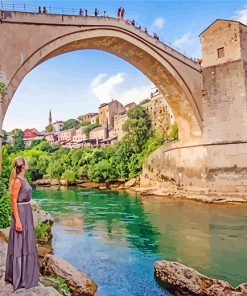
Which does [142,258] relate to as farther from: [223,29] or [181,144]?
[223,29]

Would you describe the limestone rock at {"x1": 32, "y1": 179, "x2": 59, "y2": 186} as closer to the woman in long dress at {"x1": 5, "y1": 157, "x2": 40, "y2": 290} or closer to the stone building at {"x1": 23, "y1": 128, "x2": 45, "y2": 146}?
the woman in long dress at {"x1": 5, "y1": 157, "x2": 40, "y2": 290}

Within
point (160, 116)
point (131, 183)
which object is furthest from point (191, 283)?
point (160, 116)

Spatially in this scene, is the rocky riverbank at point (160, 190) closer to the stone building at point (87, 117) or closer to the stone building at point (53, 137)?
the stone building at point (53, 137)

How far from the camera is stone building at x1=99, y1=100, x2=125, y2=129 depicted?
184ft

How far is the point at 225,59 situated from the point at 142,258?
12396 millimetres

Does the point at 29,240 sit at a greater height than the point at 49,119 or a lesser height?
lesser

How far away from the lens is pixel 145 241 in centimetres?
934

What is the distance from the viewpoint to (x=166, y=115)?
31594 mm

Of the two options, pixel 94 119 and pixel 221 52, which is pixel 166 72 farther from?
pixel 94 119

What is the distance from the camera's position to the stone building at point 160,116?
102 ft

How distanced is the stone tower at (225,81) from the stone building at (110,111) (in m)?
38.3

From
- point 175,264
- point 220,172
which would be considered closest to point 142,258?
point 175,264

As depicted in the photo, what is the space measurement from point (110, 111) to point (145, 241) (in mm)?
48780

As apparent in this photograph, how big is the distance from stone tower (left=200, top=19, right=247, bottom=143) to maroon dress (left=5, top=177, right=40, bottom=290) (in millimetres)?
14222
